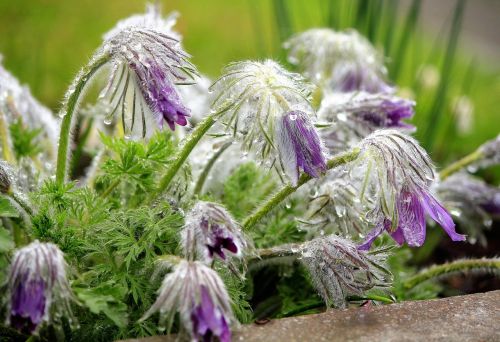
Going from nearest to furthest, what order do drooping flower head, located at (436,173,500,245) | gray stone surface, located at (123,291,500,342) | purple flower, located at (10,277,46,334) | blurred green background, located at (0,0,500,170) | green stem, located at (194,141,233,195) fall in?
purple flower, located at (10,277,46,334)
gray stone surface, located at (123,291,500,342)
green stem, located at (194,141,233,195)
drooping flower head, located at (436,173,500,245)
blurred green background, located at (0,0,500,170)

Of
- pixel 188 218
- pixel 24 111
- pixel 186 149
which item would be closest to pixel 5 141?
pixel 24 111

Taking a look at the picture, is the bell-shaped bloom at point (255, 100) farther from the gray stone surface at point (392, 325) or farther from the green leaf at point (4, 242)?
the green leaf at point (4, 242)

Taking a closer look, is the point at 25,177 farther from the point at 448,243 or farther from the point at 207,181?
the point at 448,243

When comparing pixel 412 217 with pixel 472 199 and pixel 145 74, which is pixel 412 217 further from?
pixel 472 199

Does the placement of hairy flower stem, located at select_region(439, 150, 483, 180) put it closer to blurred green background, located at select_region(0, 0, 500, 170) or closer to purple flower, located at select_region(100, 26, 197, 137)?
blurred green background, located at select_region(0, 0, 500, 170)

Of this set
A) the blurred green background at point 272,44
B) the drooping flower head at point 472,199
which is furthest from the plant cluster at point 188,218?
the blurred green background at point 272,44

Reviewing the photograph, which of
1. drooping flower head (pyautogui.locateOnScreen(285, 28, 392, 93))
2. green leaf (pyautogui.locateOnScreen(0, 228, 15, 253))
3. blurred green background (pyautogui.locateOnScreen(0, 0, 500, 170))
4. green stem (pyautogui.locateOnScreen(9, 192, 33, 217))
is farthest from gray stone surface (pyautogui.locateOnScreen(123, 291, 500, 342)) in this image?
blurred green background (pyautogui.locateOnScreen(0, 0, 500, 170))

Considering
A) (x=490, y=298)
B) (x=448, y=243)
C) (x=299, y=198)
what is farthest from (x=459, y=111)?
(x=490, y=298)
